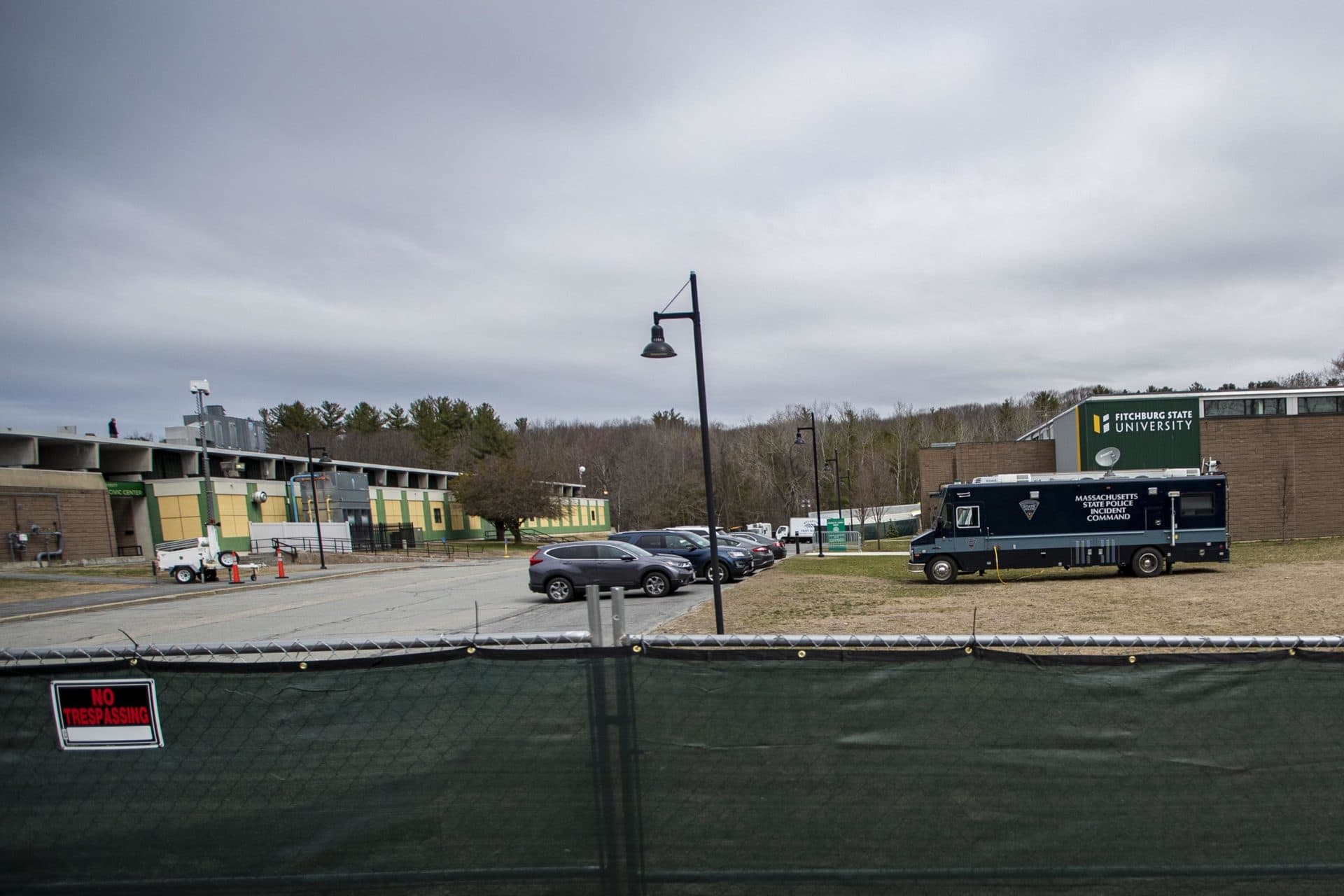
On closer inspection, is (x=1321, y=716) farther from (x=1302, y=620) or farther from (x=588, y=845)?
(x=1302, y=620)

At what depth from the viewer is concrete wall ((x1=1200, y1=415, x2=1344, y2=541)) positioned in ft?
121

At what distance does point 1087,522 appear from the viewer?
23688mm

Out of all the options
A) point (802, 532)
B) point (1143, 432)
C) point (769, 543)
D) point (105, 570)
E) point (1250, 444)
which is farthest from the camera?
point (802, 532)

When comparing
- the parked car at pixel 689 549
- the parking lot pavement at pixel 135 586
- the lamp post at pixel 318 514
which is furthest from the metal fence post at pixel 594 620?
the lamp post at pixel 318 514

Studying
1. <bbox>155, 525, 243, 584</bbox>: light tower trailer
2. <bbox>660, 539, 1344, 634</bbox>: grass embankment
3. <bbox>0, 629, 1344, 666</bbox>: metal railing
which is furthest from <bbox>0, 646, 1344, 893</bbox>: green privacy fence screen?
<bbox>155, 525, 243, 584</bbox>: light tower trailer

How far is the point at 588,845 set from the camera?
327 centimetres

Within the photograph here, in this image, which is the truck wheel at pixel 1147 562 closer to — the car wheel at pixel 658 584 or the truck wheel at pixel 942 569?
the truck wheel at pixel 942 569

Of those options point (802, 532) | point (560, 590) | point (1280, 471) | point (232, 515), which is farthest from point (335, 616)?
point (802, 532)

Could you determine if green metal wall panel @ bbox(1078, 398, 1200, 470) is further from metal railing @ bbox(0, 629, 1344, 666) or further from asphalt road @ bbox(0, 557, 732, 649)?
metal railing @ bbox(0, 629, 1344, 666)

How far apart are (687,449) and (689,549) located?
100 meters

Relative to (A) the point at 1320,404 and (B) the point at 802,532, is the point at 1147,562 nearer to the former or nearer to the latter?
(A) the point at 1320,404

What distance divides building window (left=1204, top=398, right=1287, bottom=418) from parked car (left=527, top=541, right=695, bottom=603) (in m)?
29.5

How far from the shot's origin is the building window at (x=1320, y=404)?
38.4 metres

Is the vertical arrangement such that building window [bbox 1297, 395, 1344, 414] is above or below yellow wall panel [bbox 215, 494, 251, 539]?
above
